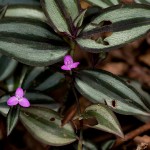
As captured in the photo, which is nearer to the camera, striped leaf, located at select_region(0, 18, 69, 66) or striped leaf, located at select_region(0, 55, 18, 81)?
striped leaf, located at select_region(0, 18, 69, 66)

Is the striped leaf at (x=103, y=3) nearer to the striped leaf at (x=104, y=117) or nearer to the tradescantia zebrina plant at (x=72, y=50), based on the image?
the tradescantia zebrina plant at (x=72, y=50)

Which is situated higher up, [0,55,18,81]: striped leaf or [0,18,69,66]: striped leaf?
[0,18,69,66]: striped leaf

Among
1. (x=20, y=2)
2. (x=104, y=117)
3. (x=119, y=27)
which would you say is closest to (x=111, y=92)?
(x=104, y=117)

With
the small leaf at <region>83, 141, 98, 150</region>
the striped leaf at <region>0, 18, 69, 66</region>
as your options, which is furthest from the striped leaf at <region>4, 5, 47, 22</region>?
the small leaf at <region>83, 141, 98, 150</region>

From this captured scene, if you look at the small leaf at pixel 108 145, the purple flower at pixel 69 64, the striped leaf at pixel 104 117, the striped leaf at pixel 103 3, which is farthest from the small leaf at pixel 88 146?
the striped leaf at pixel 103 3

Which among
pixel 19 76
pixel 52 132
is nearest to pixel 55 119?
pixel 52 132

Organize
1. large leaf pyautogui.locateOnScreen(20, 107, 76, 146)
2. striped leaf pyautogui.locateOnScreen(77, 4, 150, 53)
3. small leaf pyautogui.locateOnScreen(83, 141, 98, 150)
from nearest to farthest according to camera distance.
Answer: striped leaf pyautogui.locateOnScreen(77, 4, 150, 53) < large leaf pyautogui.locateOnScreen(20, 107, 76, 146) < small leaf pyautogui.locateOnScreen(83, 141, 98, 150)

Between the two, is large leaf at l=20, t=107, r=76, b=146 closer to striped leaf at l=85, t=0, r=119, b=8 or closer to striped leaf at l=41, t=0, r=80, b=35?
striped leaf at l=41, t=0, r=80, b=35

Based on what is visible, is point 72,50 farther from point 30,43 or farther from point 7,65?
point 7,65
